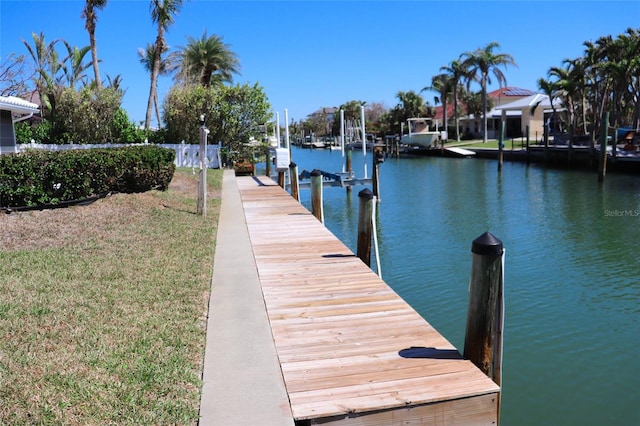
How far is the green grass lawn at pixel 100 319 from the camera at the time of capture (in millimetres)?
4059

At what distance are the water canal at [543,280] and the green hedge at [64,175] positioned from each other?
6.08 meters

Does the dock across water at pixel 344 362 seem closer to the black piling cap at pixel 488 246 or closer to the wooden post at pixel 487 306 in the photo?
the wooden post at pixel 487 306

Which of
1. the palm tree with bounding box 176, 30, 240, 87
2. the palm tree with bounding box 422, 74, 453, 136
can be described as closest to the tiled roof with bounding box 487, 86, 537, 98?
the palm tree with bounding box 422, 74, 453, 136

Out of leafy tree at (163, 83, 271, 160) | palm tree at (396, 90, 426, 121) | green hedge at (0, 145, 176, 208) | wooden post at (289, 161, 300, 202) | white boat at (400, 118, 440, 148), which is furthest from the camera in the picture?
palm tree at (396, 90, 426, 121)

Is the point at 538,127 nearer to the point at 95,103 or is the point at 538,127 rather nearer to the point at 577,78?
the point at 577,78

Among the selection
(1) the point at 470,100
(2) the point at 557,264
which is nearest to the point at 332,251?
(2) the point at 557,264

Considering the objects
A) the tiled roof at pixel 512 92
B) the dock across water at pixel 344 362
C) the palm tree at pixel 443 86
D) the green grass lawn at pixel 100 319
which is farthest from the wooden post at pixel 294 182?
the tiled roof at pixel 512 92

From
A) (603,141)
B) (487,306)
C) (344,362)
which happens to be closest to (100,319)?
(344,362)

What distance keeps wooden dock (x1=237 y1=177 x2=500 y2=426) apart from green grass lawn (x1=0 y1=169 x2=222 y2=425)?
0.85m

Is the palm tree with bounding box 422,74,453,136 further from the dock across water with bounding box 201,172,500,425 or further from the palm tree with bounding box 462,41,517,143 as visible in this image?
the dock across water with bounding box 201,172,500,425

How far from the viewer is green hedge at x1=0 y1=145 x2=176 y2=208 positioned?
36.6 feet

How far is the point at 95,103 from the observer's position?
2966cm

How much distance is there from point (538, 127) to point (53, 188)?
6372 centimetres

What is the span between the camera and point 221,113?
3145cm
